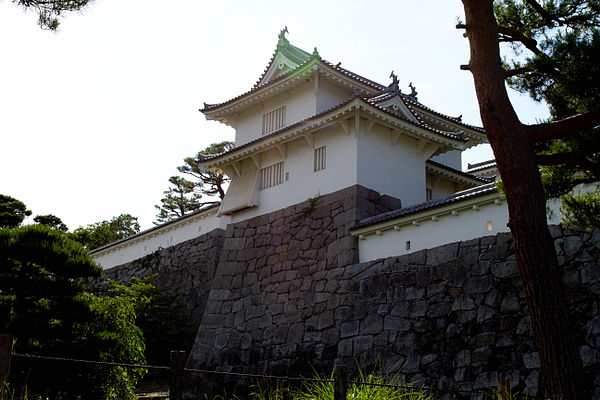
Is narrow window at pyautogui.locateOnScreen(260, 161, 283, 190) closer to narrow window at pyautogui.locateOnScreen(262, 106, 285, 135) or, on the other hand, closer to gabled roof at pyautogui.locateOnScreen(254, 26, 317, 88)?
narrow window at pyautogui.locateOnScreen(262, 106, 285, 135)

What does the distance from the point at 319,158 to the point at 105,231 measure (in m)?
17.8

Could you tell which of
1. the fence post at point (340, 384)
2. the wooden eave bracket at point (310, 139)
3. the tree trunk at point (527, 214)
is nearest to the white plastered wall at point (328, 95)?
the wooden eave bracket at point (310, 139)

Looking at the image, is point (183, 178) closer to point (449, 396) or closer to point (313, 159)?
point (313, 159)

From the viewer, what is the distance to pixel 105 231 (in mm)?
26891

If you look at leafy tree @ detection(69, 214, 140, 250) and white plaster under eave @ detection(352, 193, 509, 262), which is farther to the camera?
leafy tree @ detection(69, 214, 140, 250)

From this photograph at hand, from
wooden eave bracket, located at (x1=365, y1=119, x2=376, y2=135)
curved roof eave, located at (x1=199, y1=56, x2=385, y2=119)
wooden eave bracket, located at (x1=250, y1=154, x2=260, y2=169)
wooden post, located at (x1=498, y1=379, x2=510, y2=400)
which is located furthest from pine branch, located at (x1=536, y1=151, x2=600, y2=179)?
wooden eave bracket, located at (x1=250, y1=154, x2=260, y2=169)

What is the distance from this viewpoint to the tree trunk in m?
4.75

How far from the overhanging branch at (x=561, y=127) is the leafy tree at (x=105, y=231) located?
21861 mm

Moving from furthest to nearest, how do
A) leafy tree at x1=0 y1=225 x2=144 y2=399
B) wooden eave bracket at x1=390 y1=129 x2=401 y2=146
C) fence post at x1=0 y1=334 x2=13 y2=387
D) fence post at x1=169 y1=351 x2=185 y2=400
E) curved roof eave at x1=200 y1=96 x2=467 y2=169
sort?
wooden eave bracket at x1=390 y1=129 x2=401 y2=146
curved roof eave at x1=200 y1=96 x2=467 y2=169
leafy tree at x1=0 y1=225 x2=144 y2=399
fence post at x1=169 y1=351 x2=185 y2=400
fence post at x1=0 y1=334 x2=13 y2=387

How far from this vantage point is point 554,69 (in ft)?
19.0

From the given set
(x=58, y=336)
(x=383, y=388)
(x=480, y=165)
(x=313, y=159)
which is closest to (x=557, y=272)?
→ (x=383, y=388)

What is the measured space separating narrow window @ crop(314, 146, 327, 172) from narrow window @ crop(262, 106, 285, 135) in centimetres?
179

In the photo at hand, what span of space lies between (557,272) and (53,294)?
21.7 ft

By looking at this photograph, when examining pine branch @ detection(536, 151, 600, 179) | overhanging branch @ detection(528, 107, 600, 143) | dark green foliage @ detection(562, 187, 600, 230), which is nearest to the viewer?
overhanging branch @ detection(528, 107, 600, 143)
